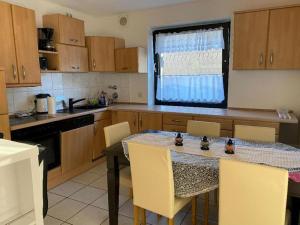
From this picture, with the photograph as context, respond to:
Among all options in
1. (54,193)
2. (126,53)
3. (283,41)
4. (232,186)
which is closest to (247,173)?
(232,186)

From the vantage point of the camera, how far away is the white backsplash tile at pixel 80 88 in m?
3.05

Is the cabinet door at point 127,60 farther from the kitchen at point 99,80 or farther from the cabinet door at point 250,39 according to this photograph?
the cabinet door at point 250,39

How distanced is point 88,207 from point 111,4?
9.26ft

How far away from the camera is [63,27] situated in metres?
3.20

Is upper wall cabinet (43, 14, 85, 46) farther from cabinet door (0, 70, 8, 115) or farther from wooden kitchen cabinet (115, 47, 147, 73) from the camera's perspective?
cabinet door (0, 70, 8, 115)

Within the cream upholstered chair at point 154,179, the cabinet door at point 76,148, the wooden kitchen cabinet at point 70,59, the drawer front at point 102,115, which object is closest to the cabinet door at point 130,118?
the drawer front at point 102,115

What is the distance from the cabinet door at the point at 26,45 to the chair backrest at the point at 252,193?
2.43 metres

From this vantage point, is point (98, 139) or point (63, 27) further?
point (98, 139)

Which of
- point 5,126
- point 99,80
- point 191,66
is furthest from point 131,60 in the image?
Result: point 5,126

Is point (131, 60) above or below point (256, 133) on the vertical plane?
above

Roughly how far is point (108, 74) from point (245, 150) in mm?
3141

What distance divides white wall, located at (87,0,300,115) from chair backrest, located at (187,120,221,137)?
1139mm

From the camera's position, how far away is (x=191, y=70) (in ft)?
12.2

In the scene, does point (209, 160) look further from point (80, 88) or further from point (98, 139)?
point (80, 88)
